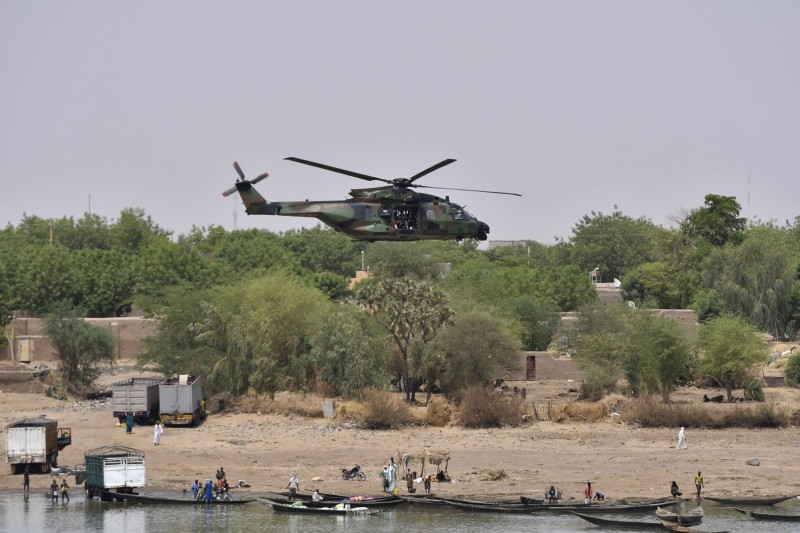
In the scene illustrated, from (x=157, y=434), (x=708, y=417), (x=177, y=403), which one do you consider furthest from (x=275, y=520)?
(x=708, y=417)

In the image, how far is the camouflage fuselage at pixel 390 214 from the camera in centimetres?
4975

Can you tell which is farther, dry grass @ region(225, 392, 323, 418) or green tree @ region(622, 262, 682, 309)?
green tree @ region(622, 262, 682, 309)

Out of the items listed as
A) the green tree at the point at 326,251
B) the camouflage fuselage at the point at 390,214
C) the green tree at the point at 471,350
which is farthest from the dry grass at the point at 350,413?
the green tree at the point at 326,251

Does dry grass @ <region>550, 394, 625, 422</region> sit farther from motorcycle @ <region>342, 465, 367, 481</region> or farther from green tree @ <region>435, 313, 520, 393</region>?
motorcycle @ <region>342, 465, 367, 481</region>

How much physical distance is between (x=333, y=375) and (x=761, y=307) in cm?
3611

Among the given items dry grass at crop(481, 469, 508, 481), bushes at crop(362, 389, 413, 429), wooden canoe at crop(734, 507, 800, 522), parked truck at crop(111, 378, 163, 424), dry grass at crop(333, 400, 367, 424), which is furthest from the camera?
dry grass at crop(333, 400, 367, 424)

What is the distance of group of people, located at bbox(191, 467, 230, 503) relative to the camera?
47.8m

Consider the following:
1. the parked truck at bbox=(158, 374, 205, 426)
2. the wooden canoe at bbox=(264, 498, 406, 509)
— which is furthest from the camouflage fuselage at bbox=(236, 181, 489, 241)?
the parked truck at bbox=(158, 374, 205, 426)

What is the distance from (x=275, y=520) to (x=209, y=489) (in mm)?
2836

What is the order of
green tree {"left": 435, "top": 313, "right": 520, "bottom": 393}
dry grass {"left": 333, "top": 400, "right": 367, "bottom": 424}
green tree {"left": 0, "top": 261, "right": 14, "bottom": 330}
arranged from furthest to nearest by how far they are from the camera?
green tree {"left": 0, "top": 261, "right": 14, "bottom": 330}
green tree {"left": 435, "top": 313, "right": 520, "bottom": 393}
dry grass {"left": 333, "top": 400, "right": 367, "bottom": 424}

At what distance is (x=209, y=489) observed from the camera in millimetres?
47688

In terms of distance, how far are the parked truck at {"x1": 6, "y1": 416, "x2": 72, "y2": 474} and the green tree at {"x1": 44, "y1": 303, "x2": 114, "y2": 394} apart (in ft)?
68.7

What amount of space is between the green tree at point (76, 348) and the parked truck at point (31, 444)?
20.9 m

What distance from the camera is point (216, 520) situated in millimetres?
46438
